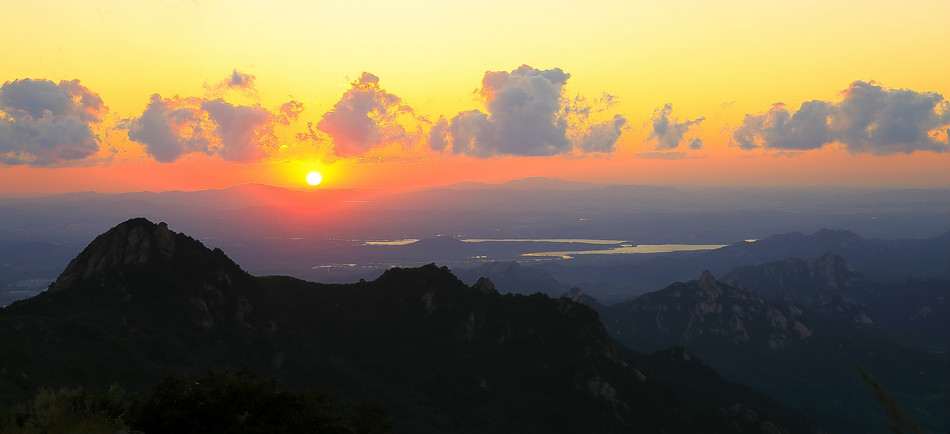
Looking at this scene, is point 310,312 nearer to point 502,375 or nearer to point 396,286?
point 396,286

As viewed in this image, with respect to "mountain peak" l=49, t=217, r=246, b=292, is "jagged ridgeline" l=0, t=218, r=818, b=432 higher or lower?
lower

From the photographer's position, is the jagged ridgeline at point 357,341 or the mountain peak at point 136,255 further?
the mountain peak at point 136,255

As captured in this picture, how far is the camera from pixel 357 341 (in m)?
155

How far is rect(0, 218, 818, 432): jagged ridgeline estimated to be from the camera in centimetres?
11662

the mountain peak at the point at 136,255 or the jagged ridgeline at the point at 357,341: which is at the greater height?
the mountain peak at the point at 136,255

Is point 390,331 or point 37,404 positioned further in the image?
point 390,331

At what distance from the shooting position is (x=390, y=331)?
6403 inches

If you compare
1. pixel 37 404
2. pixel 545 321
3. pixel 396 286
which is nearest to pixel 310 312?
pixel 396 286

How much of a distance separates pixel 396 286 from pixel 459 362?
110 ft

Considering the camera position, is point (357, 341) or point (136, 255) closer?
point (136, 255)

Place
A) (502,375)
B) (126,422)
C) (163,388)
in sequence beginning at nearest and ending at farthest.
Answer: (126,422) → (163,388) → (502,375)

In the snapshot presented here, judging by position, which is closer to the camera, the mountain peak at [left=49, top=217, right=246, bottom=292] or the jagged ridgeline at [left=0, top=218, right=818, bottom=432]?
the jagged ridgeline at [left=0, top=218, right=818, bottom=432]

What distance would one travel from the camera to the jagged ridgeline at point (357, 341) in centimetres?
11662

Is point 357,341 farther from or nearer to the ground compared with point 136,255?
nearer to the ground
